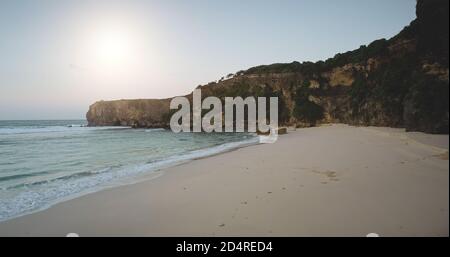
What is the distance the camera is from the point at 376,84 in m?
30.3

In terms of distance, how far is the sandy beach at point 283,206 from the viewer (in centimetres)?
326

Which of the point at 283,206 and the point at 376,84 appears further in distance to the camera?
the point at 376,84

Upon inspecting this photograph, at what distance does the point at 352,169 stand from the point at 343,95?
126 ft

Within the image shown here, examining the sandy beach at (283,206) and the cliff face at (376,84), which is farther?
the sandy beach at (283,206)

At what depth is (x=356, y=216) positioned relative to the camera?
157 inches

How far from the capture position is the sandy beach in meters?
3.26

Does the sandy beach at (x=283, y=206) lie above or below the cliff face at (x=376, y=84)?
below

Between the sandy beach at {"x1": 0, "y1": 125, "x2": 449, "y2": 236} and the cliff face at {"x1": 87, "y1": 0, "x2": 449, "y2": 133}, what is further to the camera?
the sandy beach at {"x1": 0, "y1": 125, "x2": 449, "y2": 236}

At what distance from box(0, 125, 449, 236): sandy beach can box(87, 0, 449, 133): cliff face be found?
618 mm

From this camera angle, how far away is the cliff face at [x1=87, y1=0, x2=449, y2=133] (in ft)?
9.65

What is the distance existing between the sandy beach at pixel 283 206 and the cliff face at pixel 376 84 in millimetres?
618

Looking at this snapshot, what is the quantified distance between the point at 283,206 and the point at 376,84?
30.1 meters

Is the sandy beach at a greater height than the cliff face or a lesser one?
lesser
